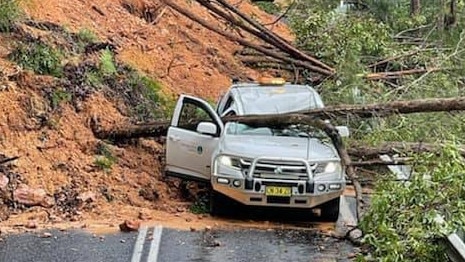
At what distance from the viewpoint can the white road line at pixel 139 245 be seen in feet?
33.4

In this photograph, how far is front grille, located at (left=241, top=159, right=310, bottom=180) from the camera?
11.9 meters

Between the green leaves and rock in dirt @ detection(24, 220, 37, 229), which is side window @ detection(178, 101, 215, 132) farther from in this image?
the green leaves

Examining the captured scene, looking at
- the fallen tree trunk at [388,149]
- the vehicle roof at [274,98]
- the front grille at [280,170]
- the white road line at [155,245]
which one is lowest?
the white road line at [155,245]

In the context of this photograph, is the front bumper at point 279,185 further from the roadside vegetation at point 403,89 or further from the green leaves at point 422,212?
the green leaves at point 422,212

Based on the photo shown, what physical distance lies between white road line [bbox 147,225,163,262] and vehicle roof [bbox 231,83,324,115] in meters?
2.60

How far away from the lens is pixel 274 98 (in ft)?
45.2

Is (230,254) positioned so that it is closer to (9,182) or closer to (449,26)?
(9,182)

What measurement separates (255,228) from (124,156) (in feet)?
10.7

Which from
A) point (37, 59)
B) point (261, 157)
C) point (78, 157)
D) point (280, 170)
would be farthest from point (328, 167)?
point (37, 59)

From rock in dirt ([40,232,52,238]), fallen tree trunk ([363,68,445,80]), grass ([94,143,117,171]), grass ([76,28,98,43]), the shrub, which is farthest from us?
grass ([76,28,98,43])

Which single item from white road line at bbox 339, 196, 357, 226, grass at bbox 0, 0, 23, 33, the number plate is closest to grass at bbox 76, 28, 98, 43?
grass at bbox 0, 0, 23, 33

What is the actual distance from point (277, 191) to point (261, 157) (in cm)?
51

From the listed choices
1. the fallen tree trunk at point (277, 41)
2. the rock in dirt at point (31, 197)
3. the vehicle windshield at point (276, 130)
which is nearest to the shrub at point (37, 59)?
the rock in dirt at point (31, 197)

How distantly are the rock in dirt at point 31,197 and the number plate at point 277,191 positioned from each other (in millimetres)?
3168
